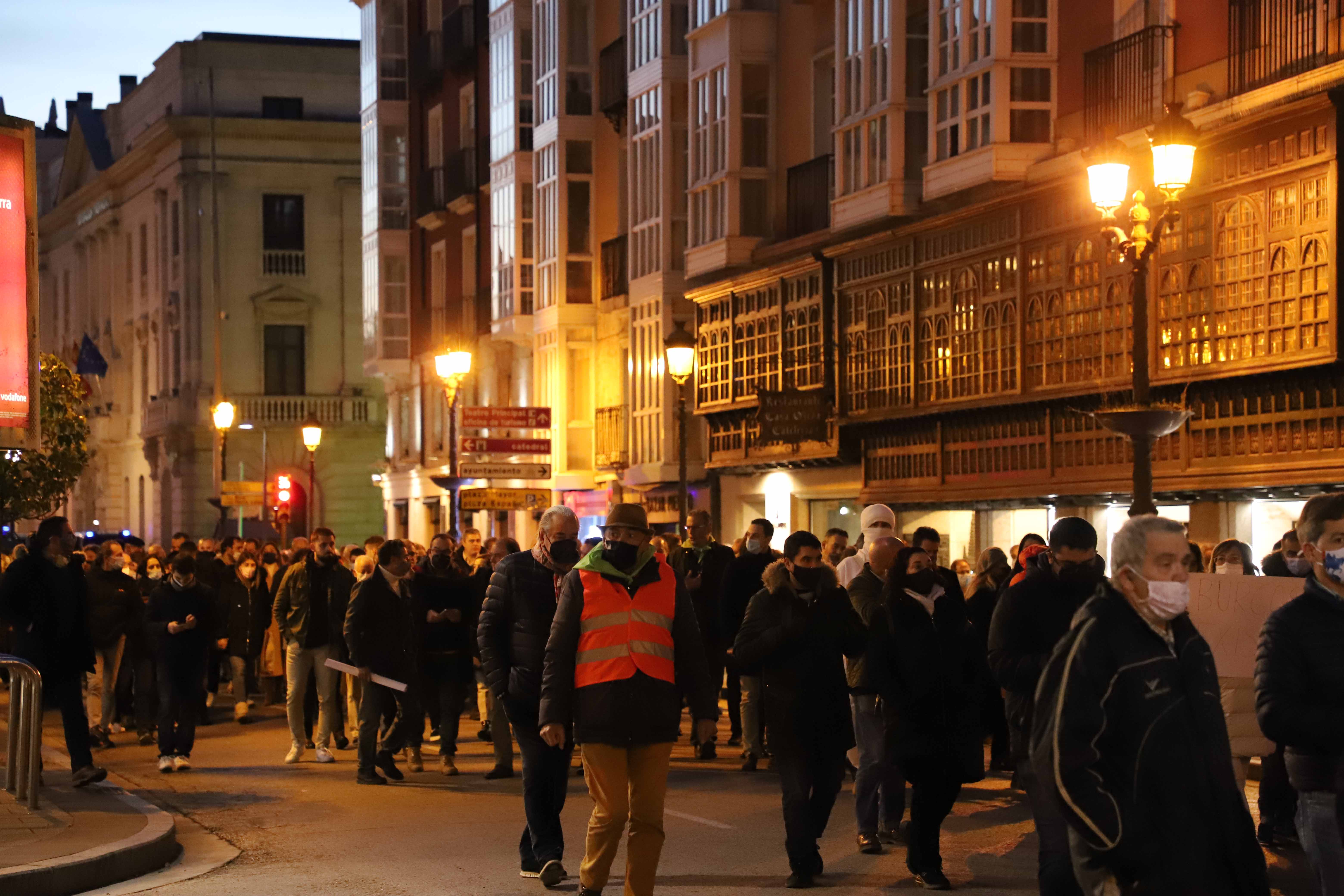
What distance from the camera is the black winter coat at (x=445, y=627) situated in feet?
53.5

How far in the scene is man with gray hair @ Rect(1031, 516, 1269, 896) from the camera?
530 cm

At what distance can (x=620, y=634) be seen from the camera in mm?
9023

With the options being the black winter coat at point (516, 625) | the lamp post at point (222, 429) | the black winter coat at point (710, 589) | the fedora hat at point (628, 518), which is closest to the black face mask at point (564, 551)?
the black winter coat at point (516, 625)

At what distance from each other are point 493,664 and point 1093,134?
13015 mm

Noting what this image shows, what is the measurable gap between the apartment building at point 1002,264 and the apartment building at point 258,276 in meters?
33.7

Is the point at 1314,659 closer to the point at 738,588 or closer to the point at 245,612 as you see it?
the point at 738,588

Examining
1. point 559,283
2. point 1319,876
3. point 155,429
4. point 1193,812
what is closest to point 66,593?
point 1319,876

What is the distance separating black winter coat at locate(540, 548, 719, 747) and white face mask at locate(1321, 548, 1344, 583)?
3002mm

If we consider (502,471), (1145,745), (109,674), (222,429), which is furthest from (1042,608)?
(222,429)

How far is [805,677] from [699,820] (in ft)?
8.87

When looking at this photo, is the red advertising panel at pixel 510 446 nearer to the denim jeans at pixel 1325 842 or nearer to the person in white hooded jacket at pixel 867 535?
the person in white hooded jacket at pixel 867 535

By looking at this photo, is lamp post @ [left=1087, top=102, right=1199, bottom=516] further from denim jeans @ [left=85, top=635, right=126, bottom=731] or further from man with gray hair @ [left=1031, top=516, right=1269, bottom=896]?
denim jeans @ [left=85, top=635, right=126, bottom=731]

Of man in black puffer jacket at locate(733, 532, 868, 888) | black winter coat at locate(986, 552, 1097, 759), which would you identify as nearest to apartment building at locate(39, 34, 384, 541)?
man in black puffer jacket at locate(733, 532, 868, 888)

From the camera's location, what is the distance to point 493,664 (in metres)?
10.7
